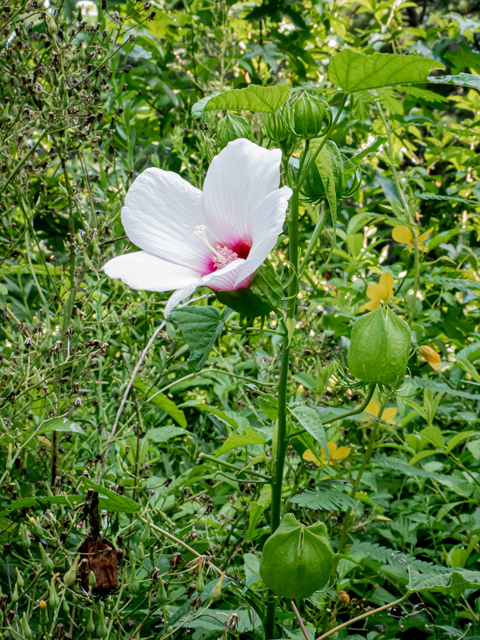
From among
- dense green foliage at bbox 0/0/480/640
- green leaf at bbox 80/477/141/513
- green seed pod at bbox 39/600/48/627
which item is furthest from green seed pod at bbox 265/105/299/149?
Answer: green seed pod at bbox 39/600/48/627

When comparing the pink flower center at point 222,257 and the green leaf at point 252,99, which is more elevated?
the green leaf at point 252,99

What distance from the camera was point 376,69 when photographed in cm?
41

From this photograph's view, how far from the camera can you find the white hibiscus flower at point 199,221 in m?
0.40

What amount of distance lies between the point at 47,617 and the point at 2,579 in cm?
23

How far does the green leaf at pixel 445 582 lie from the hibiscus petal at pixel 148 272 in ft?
1.10

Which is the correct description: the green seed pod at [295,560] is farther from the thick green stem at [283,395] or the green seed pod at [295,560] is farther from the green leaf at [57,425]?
the green leaf at [57,425]

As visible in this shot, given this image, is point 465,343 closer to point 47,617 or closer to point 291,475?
point 291,475

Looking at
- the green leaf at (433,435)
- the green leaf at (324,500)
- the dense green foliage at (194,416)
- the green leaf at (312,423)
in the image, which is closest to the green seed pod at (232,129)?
the dense green foliage at (194,416)

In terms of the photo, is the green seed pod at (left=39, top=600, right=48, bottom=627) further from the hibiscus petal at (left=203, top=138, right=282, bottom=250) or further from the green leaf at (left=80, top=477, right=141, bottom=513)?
the hibiscus petal at (left=203, top=138, right=282, bottom=250)

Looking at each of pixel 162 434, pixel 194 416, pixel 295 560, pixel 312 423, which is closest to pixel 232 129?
pixel 312 423

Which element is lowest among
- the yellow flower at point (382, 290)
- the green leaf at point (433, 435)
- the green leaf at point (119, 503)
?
the green leaf at point (433, 435)

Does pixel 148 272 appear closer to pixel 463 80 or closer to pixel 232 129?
pixel 232 129

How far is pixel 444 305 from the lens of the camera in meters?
1.35

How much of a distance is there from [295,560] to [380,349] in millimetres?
181
